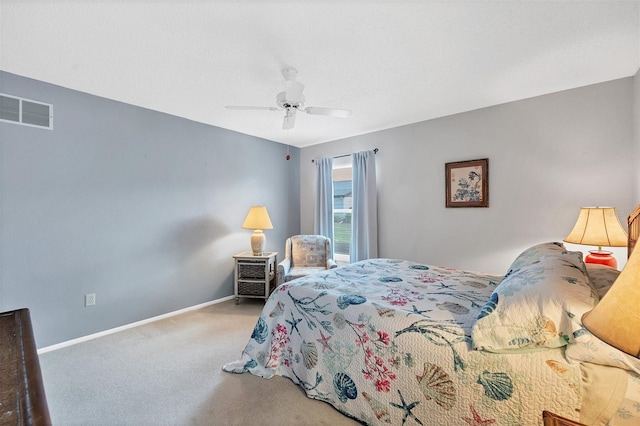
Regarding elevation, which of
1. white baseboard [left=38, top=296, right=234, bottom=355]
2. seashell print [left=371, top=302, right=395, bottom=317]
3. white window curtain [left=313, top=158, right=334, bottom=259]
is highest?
white window curtain [left=313, top=158, right=334, bottom=259]

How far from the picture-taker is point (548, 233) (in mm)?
2775

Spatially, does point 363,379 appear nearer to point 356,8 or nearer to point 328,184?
point 356,8

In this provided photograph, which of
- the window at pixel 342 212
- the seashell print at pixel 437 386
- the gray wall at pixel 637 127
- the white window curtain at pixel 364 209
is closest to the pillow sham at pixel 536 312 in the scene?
the seashell print at pixel 437 386

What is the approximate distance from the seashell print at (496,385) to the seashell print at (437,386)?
5.5 inches

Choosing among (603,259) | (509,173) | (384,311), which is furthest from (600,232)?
(384,311)

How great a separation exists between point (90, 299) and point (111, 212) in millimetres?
870

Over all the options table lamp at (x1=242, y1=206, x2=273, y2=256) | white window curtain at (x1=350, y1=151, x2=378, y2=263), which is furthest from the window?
table lamp at (x1=242, y1=206, x2=273, y2=256)

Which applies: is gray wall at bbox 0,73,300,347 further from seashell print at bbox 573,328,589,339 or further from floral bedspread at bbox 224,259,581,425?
seashell print at bbox 573,328,589,339

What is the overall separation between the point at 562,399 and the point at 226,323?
2.89 meters

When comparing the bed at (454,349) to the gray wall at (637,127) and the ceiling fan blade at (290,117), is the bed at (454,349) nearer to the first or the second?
the gray wall at (637,127)

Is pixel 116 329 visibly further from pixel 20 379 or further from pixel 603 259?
pixel 603 259

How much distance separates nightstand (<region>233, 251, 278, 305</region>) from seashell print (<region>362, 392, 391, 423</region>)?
2364 millimetres

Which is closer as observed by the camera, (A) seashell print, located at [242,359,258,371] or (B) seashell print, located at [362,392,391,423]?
(B) seashell print, located at [362,392,391,423]

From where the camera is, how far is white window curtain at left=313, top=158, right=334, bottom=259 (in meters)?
4.60
